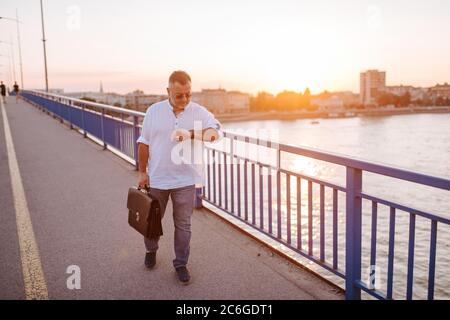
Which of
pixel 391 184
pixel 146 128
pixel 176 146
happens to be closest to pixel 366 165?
pixel 176 146

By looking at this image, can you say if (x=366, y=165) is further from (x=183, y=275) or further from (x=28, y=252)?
(x=28, y=252)

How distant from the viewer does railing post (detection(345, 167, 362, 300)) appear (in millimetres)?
3094

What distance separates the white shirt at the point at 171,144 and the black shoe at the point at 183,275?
716mm

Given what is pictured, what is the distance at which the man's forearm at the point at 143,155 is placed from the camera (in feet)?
11.8

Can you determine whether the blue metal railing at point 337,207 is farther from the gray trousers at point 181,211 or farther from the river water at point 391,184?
the gray trousers at point 181,211

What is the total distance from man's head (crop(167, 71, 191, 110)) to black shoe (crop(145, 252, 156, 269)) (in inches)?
56.9

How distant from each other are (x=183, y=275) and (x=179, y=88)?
155 centimetres

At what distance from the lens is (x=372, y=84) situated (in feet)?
451

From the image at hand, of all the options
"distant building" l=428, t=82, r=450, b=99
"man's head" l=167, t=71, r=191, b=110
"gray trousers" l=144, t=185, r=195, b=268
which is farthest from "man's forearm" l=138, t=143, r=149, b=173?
"distant building" l=428, t=82, r=450, b=99

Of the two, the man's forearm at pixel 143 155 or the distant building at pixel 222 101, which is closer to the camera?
the man's forearm at pixel 143 155

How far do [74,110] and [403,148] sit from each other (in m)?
75.6

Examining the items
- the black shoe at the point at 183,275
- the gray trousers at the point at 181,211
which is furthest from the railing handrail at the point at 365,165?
the black shoe at the point at 183,275

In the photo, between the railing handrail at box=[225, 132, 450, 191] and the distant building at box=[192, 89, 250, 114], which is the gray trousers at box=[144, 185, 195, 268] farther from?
the distant building at box=[192, 89, 250, 114]
